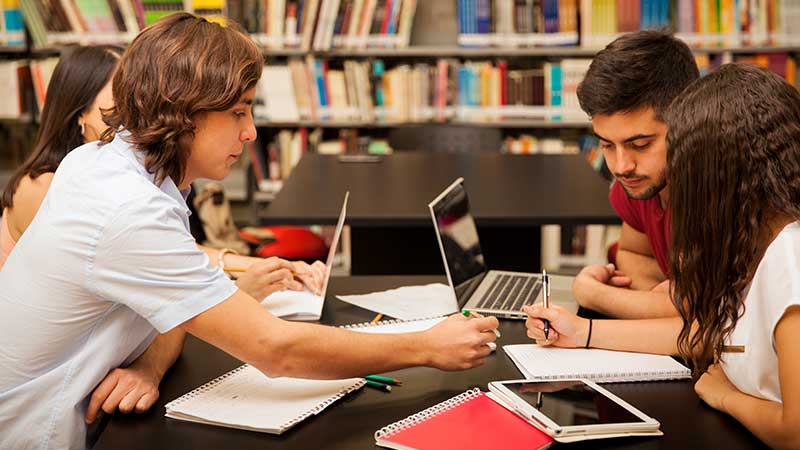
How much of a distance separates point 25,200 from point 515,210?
1.38 m

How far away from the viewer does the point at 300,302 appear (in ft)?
6.40

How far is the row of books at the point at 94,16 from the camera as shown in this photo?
458 centimetres

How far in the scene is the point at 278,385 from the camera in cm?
152

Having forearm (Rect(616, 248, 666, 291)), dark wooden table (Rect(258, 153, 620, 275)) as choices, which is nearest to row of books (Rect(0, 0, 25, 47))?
dark wooden table (Rect(258, 153, 620, 275))

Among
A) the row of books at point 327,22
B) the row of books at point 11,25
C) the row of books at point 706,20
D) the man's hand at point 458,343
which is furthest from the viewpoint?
the row of books at point 11,25

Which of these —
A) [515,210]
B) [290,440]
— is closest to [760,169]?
[290,440]

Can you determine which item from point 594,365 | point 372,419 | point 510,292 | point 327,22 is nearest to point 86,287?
point 372,419

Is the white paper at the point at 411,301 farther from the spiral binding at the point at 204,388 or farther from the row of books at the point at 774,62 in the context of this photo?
the row of books at the point at 774,62

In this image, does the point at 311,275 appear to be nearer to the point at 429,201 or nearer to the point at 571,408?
the point at 571,408

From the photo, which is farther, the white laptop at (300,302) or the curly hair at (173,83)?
the white laptop at (300,302)

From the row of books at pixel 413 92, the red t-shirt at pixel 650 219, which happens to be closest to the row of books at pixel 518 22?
the row of books at pixel 413 92

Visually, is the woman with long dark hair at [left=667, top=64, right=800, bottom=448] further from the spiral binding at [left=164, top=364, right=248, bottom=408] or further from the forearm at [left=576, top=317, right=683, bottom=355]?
the spiral binding at [left=164, top=364, right=248, bottom=408]

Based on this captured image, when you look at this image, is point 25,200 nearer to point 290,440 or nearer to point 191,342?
point 191,342

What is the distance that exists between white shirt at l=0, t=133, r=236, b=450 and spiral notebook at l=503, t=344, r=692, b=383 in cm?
55
